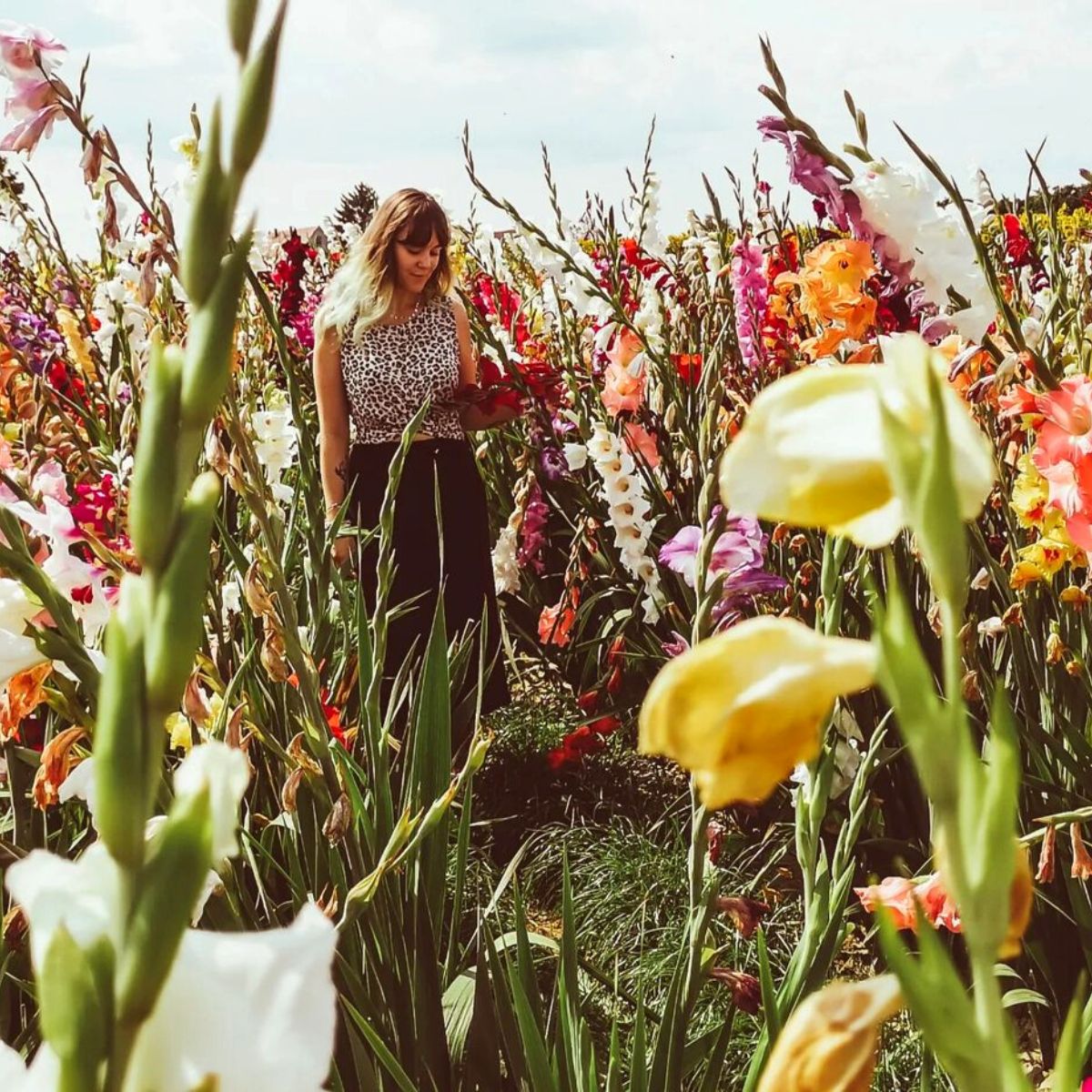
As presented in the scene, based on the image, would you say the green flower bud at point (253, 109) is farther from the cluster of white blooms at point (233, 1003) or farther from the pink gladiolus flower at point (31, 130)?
the pink gladiolus flower at point (31, 130)

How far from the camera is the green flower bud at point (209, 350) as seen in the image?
12.1 inches

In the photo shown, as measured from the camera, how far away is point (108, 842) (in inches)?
11.1

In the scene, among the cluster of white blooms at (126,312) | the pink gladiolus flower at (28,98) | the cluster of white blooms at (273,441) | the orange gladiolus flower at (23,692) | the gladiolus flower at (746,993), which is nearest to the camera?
the orange gladiolus flower at (23,692)

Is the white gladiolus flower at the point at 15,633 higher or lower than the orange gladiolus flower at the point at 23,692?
higher

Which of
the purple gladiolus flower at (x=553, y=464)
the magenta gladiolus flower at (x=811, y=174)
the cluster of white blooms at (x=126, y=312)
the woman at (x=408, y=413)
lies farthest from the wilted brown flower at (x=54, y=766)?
the purple gladiolus flower at (x=553, y=464)

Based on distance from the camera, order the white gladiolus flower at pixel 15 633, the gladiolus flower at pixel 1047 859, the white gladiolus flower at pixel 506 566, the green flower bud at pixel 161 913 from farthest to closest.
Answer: the white gladiolus flower at pixel 506 566 < the gladiolus flower at pixel 1047 859 < the white gladiolus flower at pixel 15 633 < the green flower bud at pixel 161 913

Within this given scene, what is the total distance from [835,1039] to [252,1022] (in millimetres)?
151

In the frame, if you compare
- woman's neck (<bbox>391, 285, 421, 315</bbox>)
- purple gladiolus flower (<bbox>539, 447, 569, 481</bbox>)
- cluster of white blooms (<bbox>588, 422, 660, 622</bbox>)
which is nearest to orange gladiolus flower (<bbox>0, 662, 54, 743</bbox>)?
cluster of white blooms (<bbox>588, 422, 660, 622</bbox>)

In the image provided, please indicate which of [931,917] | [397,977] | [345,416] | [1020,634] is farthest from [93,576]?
[345,416]

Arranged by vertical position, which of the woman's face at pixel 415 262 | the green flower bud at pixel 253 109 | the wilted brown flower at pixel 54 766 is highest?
the woman's face at pixel 415 262

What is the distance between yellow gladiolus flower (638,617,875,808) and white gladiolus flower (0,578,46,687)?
0.66 meters

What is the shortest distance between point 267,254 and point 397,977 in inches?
158

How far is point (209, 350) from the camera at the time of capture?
0.31 metres

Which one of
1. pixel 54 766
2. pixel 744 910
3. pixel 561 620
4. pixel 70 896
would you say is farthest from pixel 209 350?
pixel 561 620
